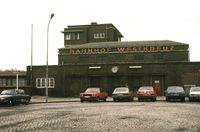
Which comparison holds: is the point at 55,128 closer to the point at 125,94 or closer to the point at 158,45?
the point at 125,94

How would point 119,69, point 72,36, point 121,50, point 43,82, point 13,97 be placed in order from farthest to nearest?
1. point 72,36
2. point 121,50
3. point 43,82
4. point 119,69
5. point 13,97

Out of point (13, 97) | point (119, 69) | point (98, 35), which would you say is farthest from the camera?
point (98, 35)

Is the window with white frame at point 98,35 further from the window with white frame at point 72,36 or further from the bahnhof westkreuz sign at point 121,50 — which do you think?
the bahnhof westkreuz sign at point 121,50

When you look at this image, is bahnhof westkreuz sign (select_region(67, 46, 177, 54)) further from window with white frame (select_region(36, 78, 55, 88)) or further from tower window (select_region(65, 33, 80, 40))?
tower window (select_region(65, 33, 80, 40))

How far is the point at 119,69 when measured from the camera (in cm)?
5306

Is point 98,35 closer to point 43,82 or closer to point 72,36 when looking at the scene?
point 72,36

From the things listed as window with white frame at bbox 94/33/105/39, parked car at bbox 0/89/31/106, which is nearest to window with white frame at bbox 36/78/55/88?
parked car at bbox 0/89/31/106

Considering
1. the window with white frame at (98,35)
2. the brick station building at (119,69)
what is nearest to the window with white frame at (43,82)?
the brick station building at (119,69)

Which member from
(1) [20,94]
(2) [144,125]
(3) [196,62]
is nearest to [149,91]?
(1) [20,94]

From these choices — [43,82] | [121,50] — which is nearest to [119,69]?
[121,50]

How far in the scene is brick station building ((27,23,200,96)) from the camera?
168 feet

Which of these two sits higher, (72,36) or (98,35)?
(98,35)

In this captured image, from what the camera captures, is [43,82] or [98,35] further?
[98,35]

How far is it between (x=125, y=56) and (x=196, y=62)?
44.4 feet
